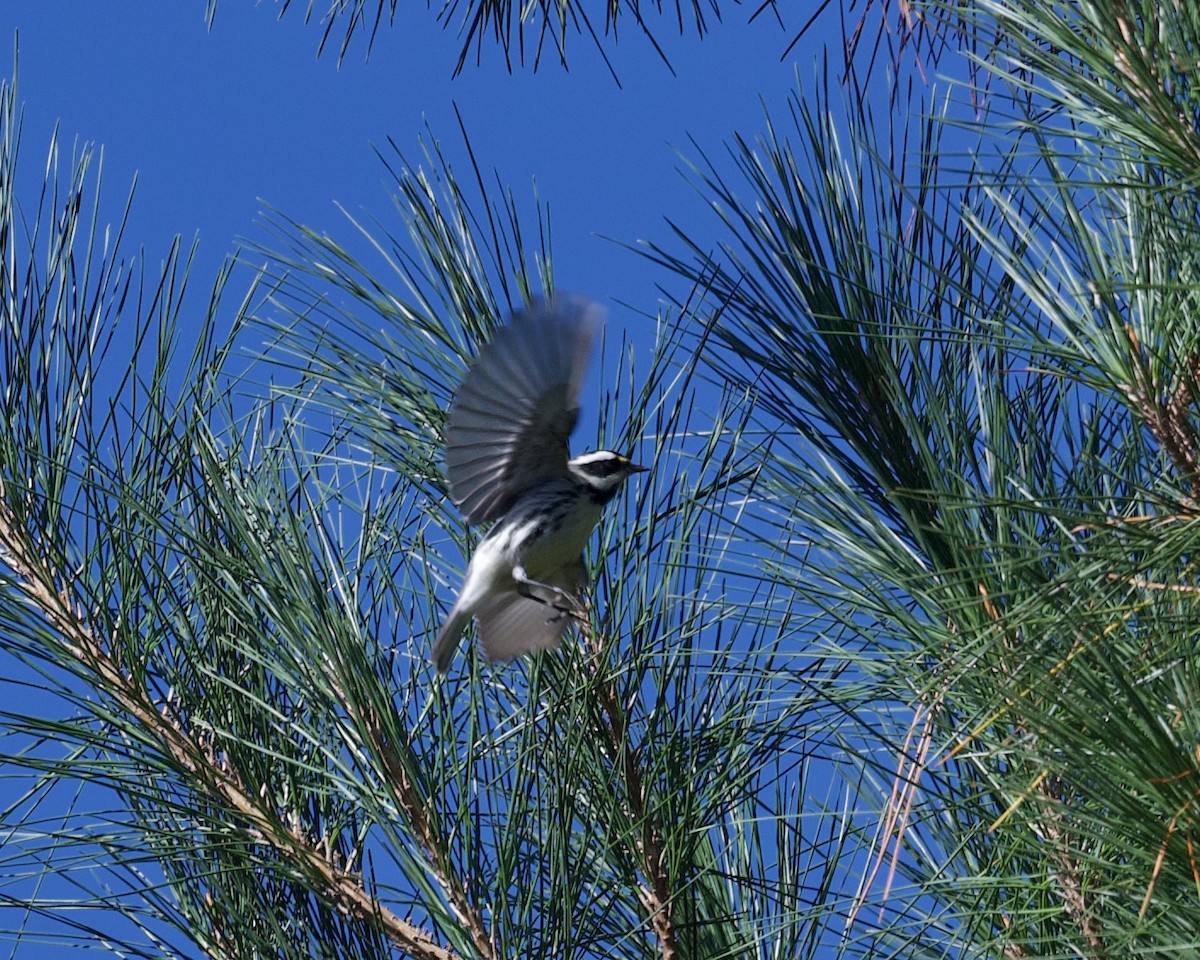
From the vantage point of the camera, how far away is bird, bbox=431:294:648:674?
1711 mm

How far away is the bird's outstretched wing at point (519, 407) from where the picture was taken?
5.61 ft

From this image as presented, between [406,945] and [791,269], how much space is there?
2.37 ft

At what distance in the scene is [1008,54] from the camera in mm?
1144

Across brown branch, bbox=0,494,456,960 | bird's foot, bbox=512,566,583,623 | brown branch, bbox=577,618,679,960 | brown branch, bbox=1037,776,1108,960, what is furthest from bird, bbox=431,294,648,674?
brown branch, bbox=1037,776,1108,960

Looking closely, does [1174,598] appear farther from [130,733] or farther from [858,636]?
[130,733]

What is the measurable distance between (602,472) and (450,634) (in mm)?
260

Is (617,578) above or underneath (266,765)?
above

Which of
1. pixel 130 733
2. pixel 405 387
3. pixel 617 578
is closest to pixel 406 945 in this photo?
pixel 130 733

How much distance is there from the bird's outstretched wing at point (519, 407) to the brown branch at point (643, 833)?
32cm

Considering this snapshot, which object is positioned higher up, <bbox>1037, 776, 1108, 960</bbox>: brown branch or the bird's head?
the bird's head

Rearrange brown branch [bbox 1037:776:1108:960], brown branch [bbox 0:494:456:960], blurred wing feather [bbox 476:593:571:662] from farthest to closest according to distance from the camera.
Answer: blurred wing feather [bbox 476:593:571:662]
brown branch [bbox 0:494:456:960]
brown branch [bbox 1037:776:1108:960]

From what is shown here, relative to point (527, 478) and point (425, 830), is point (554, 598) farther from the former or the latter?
point (425, 830)

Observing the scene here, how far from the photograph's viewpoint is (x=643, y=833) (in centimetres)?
154

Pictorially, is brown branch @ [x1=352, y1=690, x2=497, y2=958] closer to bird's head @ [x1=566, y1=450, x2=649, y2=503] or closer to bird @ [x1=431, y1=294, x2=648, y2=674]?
bird @ [x1=431, y1=294, x2=648, y2=674]
